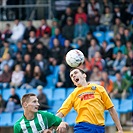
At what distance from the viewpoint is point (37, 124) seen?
938 centimetres

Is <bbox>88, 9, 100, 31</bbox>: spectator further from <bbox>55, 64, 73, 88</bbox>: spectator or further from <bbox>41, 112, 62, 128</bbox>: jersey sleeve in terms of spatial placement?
<bbox>41, 112, 62, 128</bbox>: jersey sleeve

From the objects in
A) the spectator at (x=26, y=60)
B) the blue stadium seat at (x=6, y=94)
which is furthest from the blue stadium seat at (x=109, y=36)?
the blue stadium seat at (x=6, y=94)

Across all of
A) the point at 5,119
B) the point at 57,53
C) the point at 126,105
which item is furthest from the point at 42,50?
the point at 126,105

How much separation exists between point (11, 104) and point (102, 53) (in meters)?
3.28

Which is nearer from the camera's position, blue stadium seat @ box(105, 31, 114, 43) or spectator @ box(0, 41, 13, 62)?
blue stadium seat @ box(105, 31, 114, 43)

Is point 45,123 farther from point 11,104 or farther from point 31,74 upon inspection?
point 31,74

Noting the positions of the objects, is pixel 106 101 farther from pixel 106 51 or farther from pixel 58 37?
pixel 58 37

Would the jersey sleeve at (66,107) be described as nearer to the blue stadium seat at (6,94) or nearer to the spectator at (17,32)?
the blue stadium seat at (6,94)

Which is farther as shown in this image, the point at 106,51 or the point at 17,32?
the point at 17,32

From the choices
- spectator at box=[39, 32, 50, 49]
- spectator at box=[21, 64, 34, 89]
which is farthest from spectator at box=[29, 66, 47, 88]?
spectator at box=[39, 32, 50, 49]

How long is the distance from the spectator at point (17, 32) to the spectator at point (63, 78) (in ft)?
10.7

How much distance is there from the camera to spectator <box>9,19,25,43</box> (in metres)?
22.0

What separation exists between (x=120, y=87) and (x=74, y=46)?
9.83 feet

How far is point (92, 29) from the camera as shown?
70.8 ft
